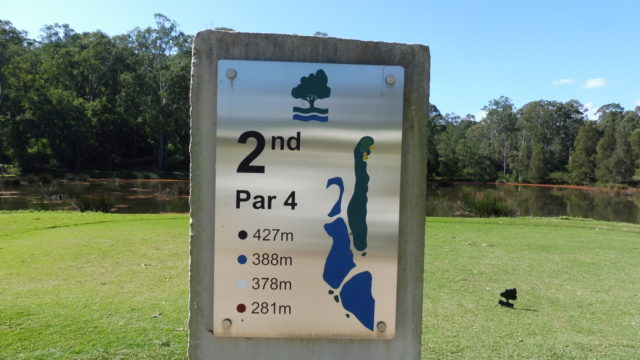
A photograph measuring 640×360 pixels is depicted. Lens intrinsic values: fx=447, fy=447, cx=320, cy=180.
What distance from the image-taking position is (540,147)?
161ft

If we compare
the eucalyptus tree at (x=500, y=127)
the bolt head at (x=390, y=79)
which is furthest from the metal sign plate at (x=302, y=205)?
the eucalyptus tree at (x=500, y=127)

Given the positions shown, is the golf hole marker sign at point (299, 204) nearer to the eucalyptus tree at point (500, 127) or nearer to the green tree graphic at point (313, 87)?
the green tree graphic at point (313, 87)

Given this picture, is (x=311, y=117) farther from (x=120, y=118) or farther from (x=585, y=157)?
(x=585, y=157)

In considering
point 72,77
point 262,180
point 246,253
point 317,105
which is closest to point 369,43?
point 317,105

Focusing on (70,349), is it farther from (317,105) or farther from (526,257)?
(526,257)

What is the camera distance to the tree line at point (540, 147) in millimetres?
42812

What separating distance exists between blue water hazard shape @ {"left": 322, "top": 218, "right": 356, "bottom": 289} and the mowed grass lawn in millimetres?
1248

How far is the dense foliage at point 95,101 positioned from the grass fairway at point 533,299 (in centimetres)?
3555

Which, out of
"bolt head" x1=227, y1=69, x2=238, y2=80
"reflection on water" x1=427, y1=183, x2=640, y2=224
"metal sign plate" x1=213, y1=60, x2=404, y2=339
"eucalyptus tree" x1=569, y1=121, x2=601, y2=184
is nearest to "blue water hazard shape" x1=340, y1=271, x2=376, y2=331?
"metal sign plate" x1=213, y1=60, x2=404, y2=339

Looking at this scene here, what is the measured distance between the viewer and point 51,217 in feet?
28.6

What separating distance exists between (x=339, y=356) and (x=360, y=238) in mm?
477

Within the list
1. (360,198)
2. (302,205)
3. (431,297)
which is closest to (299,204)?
(302,205)

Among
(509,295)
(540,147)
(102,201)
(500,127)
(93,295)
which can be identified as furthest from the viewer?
(500,127)

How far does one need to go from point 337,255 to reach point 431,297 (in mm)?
Answer: 2299
